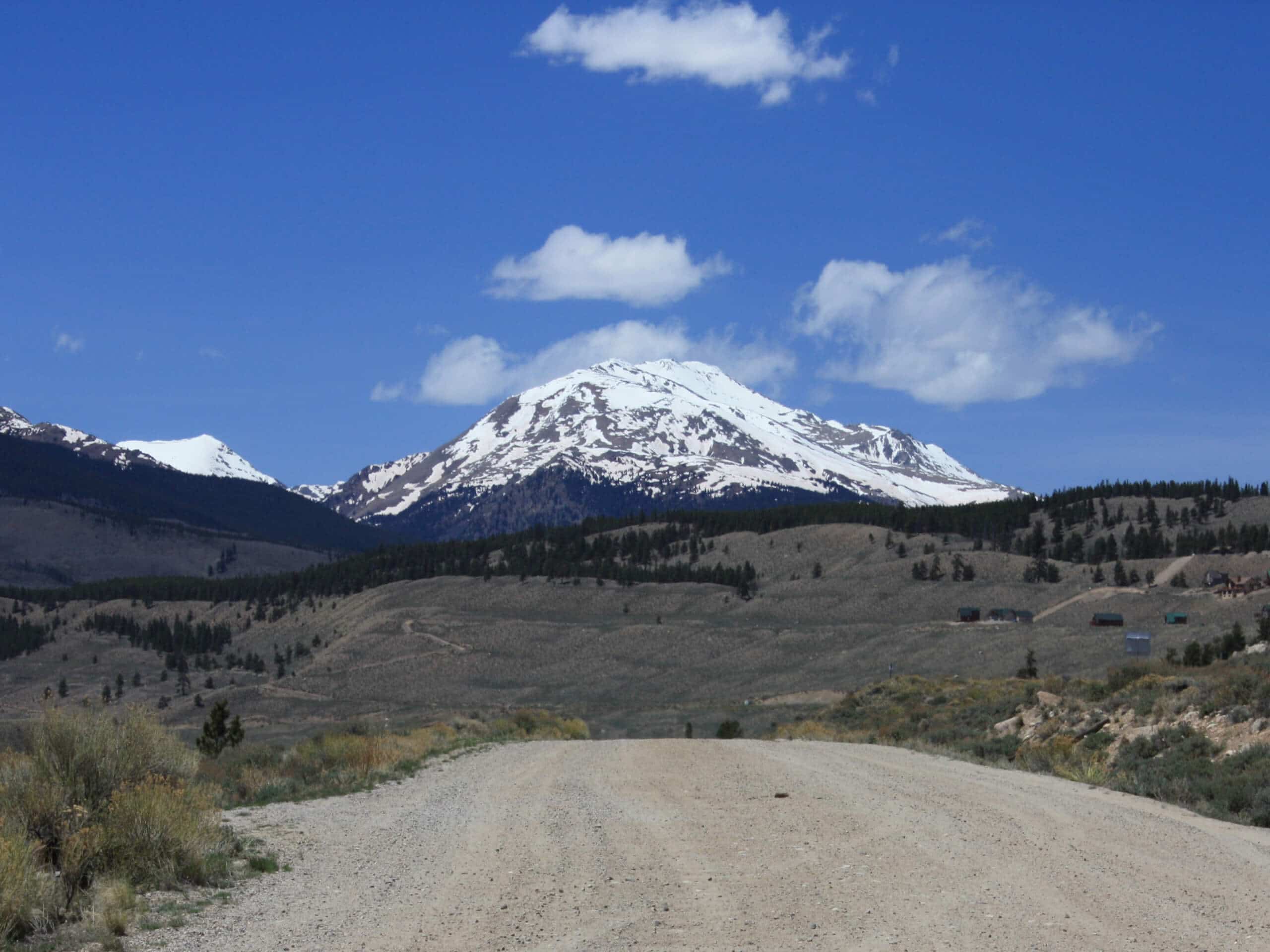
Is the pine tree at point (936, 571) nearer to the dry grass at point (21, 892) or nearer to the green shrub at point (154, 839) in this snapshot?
the green shrub at point (154, 839)

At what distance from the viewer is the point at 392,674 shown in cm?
11756

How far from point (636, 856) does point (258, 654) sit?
150 metres

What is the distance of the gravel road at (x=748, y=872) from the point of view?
934 centimetres

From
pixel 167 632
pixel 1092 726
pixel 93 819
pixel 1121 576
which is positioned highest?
pixel 1121 576

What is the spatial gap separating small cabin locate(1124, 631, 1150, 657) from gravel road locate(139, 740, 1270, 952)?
53.1 metres

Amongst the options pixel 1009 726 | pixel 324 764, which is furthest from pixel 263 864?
pixel 1009 726

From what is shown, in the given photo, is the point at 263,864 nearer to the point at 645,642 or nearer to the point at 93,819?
the point at 93,819

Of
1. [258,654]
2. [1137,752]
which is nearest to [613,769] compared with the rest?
[1137,752]

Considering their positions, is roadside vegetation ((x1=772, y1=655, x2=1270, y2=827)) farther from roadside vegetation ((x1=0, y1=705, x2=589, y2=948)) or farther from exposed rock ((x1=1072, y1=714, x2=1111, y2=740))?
roadside vegetation ((x1=0, y1=705, x2=589, y2=948))

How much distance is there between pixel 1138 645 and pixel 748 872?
64.1m

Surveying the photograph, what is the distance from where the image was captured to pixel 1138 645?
228 feet

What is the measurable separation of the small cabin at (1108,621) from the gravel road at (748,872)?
279 ft

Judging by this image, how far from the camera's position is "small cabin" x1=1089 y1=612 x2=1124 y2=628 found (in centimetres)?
9850

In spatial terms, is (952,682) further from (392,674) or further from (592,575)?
(592,575)
